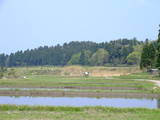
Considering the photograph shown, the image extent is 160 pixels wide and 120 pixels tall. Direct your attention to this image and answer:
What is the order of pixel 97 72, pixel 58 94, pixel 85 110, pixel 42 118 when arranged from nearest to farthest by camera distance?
pixel 42 118
pixel 85 110
pixel 58 94
pixel 97 72

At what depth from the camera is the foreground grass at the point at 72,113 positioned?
21.0m

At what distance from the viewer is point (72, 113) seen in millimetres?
23078

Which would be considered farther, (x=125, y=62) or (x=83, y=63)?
(x=83, y=63)

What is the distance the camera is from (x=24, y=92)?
133ft

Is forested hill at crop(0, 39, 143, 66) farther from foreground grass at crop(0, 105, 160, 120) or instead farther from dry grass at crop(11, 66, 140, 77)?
foreground grass at crop(0, 105, 160, 120)

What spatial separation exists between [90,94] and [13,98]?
766 cm

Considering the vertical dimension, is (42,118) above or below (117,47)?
below

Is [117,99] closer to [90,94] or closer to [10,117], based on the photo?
[90,94]

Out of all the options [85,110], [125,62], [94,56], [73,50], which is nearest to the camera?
[85,110]

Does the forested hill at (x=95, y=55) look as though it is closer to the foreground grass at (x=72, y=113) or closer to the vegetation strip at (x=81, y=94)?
the vegetation strip at (x=81, y=94)

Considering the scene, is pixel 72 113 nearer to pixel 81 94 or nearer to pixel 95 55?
pixel 81 94

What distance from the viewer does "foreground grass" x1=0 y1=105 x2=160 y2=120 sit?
68.7ft

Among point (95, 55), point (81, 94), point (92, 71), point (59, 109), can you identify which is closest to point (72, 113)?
point (59, 109)

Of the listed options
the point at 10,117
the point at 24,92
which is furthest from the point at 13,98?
the point at 10,117
